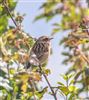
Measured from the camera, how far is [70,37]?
2523 millimetres

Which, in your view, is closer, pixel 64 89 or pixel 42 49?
pixel 64 89

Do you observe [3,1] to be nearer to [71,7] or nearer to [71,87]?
[71,87]

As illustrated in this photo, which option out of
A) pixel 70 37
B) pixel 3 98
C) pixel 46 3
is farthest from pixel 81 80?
pixel 46 3

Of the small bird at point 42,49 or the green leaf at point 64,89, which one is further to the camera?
the small bird at point 42,49

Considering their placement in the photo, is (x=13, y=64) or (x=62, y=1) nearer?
(x=13, y=64)

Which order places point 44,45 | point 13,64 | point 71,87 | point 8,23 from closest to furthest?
point 71,87 → point 13,64 → point 44,45 → point 8,23

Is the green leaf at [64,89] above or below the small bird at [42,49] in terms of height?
below

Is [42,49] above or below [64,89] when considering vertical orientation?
above

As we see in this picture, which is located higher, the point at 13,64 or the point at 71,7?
the point at 71,7

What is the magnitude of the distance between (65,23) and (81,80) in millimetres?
586

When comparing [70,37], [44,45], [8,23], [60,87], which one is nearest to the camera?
[60,87]

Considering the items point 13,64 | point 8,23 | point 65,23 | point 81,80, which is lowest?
point 81,80

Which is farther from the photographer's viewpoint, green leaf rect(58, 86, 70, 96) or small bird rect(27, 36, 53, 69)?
small bird rect(27, 36, 53, 69)

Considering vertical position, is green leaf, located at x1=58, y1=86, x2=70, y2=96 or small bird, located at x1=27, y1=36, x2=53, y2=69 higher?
small bird, located at x1=27, y1=36, x2=53, y2=69
